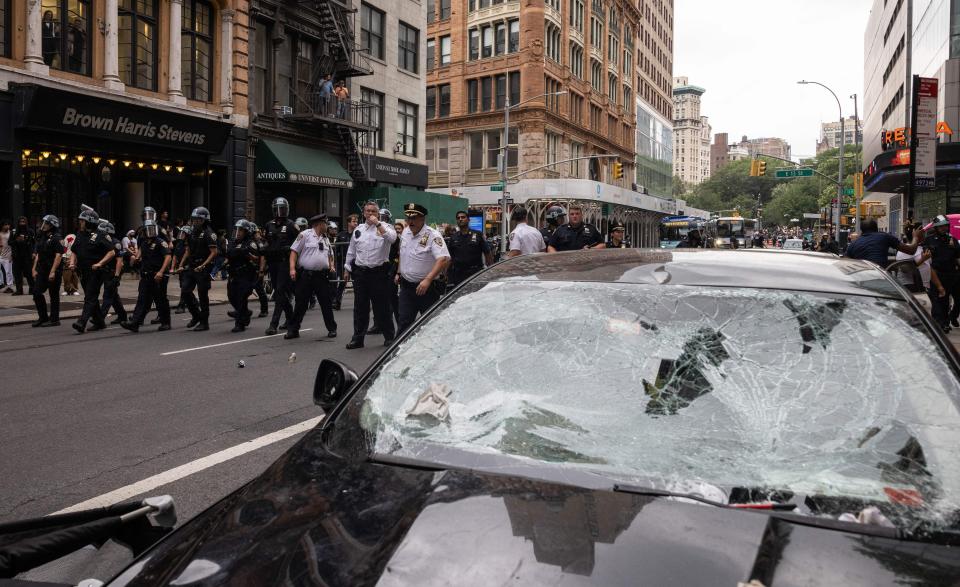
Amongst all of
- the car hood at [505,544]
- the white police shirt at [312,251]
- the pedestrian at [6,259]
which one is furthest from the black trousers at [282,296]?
the car hood at [505,544]

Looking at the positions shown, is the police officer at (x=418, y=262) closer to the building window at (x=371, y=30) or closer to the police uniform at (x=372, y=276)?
the police uniform at (x=372, y=276)

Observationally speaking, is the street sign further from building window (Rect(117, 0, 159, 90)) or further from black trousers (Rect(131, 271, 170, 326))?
black trousers (Rect(131, 271, 170, 326))

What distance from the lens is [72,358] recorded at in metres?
9.48

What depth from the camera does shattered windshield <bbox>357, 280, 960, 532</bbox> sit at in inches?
76.7

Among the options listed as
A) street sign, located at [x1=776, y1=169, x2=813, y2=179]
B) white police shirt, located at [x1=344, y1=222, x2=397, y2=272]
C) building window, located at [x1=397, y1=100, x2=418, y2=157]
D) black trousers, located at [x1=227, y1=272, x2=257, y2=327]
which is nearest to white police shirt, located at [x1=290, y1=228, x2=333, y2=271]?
white police shirt, located at [x1=344, y1=222, x2=397, y2=272]

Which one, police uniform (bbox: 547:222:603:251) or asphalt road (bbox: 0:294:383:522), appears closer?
asphalt road (bbox: 0:294:383:522)

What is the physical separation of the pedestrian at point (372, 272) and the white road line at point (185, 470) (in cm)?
454

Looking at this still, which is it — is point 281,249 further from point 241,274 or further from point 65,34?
point 65,34

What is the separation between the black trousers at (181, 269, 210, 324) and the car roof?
10450 mm

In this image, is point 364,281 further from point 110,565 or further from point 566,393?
point 566,393

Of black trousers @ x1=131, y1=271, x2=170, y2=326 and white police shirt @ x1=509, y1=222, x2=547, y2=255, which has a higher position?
white police shirt @ x1=509, y1=222, x2=547, y2=255

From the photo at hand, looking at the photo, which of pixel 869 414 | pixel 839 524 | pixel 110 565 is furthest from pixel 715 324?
pixel 110 565

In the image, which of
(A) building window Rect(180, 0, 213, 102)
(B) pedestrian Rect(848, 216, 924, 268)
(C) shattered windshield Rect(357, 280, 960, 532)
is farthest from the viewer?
(A) building window Rect(180, 0, 213, 102)

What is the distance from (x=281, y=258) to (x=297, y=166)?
1385 cm
